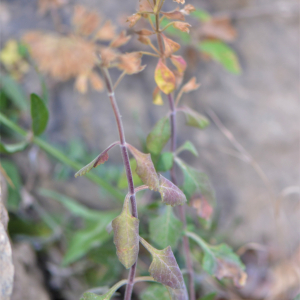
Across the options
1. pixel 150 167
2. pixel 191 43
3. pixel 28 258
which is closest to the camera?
pixel 150 167

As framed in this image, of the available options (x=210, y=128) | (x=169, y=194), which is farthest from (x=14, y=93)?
(x=169, y=194)

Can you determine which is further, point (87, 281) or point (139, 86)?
point (139, 86)

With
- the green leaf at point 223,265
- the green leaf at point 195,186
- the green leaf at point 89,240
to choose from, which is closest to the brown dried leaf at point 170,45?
the green leaf at point 195,186

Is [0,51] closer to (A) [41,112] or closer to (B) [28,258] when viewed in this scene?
(A) [41,112]

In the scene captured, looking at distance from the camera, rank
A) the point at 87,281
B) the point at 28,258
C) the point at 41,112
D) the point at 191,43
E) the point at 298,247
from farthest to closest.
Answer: the point at 191,43 → the point at 298,247 → the point at 87,281 → the point at 28,258 → the point at 41,112

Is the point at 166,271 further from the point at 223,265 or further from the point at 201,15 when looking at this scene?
the point at 201,15

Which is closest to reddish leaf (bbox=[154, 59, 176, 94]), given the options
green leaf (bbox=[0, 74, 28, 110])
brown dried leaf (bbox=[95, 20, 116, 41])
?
brown dried leaf (bbox=[95, 20, 116, 41])

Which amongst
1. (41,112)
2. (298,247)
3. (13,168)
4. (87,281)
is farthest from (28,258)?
(298,247)
